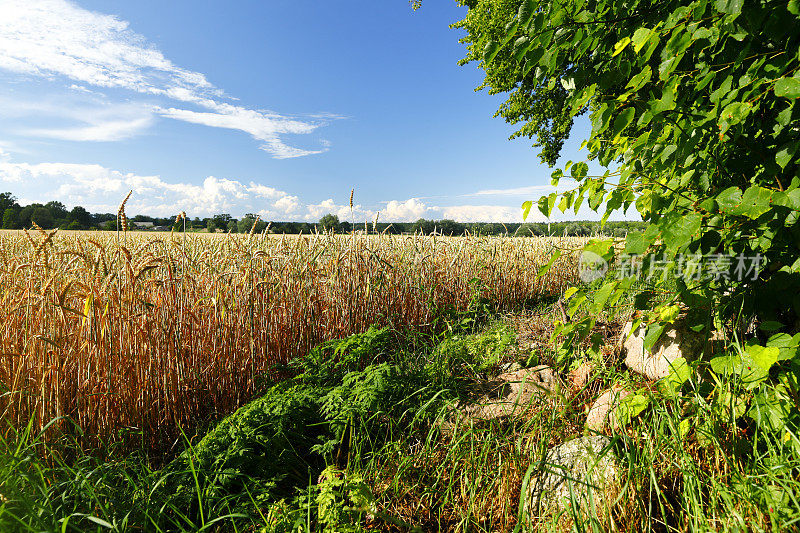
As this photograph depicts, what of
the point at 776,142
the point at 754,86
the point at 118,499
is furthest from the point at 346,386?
the point at 776,142

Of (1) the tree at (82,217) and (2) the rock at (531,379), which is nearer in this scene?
(2) the rock at (531,379)

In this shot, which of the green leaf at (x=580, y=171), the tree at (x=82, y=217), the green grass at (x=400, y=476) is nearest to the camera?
the green grass at (x=400, y=476)

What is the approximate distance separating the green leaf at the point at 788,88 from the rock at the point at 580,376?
5.91ft

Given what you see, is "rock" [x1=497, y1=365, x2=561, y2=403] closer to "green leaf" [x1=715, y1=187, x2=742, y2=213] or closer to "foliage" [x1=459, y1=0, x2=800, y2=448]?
"foliage" [x1=459, y1=0, x2=800, y2=448]

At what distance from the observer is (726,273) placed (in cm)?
197

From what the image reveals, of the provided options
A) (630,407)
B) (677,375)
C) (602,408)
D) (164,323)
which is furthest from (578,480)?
(164,323)

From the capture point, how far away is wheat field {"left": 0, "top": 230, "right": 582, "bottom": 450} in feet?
8.14

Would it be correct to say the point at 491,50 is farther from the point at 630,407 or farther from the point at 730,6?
the point at 630,407

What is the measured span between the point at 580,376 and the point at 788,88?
1.91m

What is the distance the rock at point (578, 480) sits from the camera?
1587 mm

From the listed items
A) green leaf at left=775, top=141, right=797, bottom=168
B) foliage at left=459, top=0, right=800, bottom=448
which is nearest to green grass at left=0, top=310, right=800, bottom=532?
foliage at left=459, top=0, right=800, bottom=448

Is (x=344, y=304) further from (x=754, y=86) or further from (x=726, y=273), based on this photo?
(x=754, y=86)

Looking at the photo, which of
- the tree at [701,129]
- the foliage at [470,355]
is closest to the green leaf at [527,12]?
the tree at [701,129]

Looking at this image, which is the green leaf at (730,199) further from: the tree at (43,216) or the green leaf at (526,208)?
the tree at (43,216)
